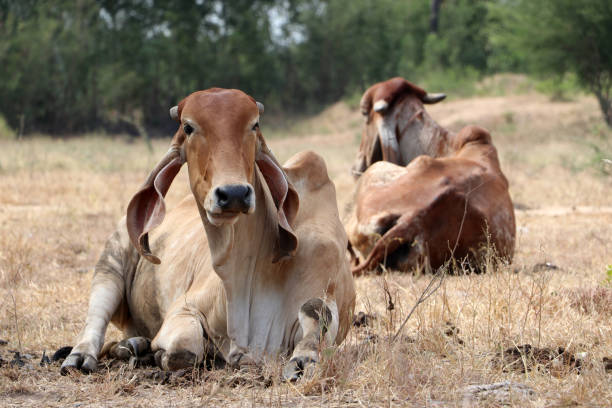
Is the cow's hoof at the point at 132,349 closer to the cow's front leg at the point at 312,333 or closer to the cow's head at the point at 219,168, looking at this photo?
the cow's head at the point at 219,168

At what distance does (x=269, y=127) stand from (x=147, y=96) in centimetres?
531

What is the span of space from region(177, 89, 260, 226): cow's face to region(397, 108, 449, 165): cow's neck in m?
5.19

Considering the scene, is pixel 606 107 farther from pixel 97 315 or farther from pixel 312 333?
pixel 312 333

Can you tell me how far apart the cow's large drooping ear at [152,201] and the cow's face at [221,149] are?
9cm

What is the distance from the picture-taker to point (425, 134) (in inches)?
356

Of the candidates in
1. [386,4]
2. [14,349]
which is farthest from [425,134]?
[386,4]

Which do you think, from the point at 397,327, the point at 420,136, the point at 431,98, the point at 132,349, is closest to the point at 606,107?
the point at 431,98

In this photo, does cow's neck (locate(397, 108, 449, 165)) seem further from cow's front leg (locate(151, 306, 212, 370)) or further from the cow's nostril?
the cow's nostril

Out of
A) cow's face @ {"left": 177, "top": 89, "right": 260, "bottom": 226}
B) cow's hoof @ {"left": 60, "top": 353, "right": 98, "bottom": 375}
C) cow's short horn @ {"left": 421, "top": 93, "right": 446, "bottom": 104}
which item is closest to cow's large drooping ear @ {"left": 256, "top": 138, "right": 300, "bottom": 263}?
cow's face @ {"left": 177, "top": 89, "right": 260, "bottom": 226}

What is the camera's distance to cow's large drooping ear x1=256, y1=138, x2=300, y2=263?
3951 millimetres

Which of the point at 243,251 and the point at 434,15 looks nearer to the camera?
the point at 243,251

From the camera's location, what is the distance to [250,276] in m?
4.01

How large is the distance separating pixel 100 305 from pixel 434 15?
120 feet

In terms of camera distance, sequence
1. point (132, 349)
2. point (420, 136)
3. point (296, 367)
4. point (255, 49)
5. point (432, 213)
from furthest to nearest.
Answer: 1. point (255, 49)
2. point (420, 136)
3. point (432, 213)
4. point (132, 349)
5. point (296, 367)
